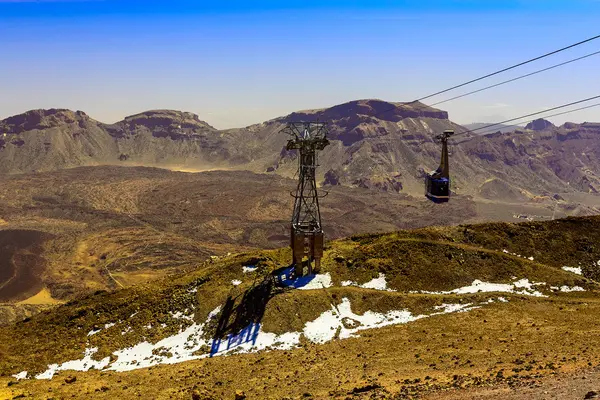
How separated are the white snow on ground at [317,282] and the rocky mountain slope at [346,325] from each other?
0.20 meters

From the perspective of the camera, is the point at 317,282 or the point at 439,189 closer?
the point at 439,189

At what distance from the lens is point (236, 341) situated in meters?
35.3

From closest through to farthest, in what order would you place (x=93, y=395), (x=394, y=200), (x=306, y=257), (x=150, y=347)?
(x=93, y=395)
(x=150, y=347)
(x=306, y=257)
(x=394, y=200)

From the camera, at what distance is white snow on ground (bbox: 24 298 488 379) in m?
33.4

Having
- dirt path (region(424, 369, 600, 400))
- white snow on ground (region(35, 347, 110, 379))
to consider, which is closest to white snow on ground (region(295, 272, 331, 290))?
white snow on ground (region(35, 347, 110, 379))

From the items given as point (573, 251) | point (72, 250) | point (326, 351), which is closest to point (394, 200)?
point (72, 250)

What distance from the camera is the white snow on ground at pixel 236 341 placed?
33375mm

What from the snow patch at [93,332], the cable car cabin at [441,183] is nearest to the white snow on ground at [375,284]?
the cable car cabin at [441,183]

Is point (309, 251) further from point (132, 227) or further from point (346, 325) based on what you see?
point (132, 227)

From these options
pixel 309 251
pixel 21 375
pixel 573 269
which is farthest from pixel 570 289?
pixel 21 375

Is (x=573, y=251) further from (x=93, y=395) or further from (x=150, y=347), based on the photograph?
(x=93, y=395)

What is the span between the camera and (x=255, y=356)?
32.4 metres

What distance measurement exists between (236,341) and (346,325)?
9216 millimetres

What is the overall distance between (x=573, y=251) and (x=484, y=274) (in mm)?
12837
